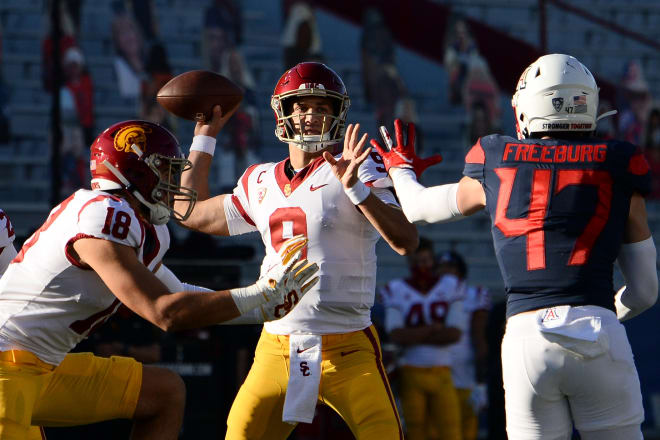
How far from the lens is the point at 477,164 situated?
3.35m

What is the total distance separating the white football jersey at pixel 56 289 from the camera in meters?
3.37

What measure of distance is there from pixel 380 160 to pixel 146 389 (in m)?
1.18

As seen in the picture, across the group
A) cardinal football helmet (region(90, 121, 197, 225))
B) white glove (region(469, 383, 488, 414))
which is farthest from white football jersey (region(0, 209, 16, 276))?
white glove (region(469, 383, 488, 414))

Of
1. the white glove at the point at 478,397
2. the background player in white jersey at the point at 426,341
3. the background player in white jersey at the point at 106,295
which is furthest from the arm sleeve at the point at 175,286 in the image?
the white glove at the point at 478,397

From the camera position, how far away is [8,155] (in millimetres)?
10219

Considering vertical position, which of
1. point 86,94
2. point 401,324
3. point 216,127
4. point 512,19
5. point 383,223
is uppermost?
point 512,19

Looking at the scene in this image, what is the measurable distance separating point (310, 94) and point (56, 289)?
123 cm

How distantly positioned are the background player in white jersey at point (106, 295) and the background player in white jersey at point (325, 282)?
333 mm

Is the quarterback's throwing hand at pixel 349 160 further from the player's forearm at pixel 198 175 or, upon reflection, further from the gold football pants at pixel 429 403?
the gold football pants at pixel 429 403

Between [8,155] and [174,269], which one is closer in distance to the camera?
[174,269]

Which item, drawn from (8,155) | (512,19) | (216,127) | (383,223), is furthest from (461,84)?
(383,223)

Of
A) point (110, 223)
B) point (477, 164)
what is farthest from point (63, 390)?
point (477, 164)

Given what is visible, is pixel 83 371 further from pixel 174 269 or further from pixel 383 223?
pixel 174 269

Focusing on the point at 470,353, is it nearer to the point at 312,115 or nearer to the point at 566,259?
the point at 312,115
